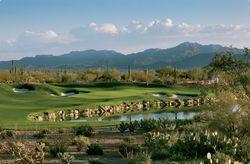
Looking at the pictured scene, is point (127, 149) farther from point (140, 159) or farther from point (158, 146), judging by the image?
point (140, 159)

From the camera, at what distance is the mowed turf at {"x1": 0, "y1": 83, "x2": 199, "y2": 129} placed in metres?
40.2

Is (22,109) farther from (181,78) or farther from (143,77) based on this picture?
(181,78)

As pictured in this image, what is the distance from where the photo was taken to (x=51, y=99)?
57.0 m

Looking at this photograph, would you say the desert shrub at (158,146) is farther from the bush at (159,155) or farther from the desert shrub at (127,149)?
the desert shrub at (127,149)

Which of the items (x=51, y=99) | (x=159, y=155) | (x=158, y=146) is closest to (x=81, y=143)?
(x=158, y=146)

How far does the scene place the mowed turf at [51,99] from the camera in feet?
132

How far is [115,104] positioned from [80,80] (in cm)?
4041

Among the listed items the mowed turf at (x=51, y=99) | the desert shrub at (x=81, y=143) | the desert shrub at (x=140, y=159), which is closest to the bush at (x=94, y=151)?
the desert shrub at (x=81, y=143)

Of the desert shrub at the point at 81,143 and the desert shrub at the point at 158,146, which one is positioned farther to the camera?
the desert shrub at the point at 81,143

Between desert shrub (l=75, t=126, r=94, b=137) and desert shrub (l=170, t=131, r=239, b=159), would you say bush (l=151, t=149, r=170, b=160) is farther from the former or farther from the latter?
desert shrub (l=75, t=126, r=94, b=137)

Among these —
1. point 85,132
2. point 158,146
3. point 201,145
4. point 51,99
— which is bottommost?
point 51,99

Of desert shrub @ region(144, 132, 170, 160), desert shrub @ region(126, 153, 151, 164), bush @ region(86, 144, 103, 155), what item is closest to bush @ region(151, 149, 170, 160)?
desert shrub @ region(144, 132, 170, 160)

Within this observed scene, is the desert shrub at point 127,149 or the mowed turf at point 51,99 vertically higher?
the desert shrub at point 127,149

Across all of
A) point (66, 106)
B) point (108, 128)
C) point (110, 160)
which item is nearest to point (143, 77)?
point (66, 106)
